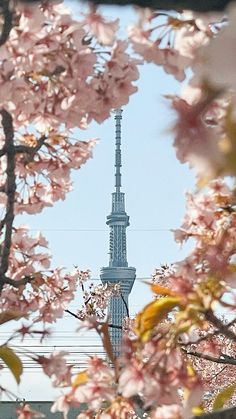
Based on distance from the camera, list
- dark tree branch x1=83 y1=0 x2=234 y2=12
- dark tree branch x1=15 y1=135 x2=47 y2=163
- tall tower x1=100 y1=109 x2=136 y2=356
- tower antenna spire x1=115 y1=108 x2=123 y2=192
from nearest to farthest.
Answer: dark tree branch x1=83 y1=0 x2=234 y2=12 → dark tree branch x1=15 y1=135 x2=47 y2=163 → tall tower x1=100 y1=109 x2=136 y2=356 → tower antenna spire x1=115 y1=108 x2=123 y2=192

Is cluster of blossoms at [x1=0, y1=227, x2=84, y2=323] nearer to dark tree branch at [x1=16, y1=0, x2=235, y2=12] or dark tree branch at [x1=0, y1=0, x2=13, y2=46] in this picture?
dark tree branch at [x1=0, y1=0, x2=13, y2=46]

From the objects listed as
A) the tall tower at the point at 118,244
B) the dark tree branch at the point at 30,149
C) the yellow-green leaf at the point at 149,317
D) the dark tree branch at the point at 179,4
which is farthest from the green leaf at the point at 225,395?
the tall tower at the point at 118,244

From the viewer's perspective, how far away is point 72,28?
6.07 ft

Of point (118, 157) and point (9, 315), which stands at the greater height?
point (118, 157)

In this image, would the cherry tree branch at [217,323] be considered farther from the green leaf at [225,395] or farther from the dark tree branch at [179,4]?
the dark tree branch at [179,4]

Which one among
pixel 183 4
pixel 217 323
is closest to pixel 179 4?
pixel 183 4

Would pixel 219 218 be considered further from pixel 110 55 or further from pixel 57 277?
pixel 57 277

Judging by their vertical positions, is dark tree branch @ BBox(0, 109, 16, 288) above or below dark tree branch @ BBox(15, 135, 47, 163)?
below

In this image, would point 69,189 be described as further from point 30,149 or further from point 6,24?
point 6,24

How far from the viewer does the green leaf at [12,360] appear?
1975mm

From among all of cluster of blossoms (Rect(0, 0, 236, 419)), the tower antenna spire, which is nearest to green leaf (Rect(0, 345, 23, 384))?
cluster of blossoms (Rect(0, 0, 236, 419))

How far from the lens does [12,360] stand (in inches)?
78.4

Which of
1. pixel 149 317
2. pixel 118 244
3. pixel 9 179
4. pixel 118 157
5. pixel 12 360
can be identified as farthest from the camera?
pixel 118 157

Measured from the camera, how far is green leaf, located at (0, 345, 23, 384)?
1.97m
